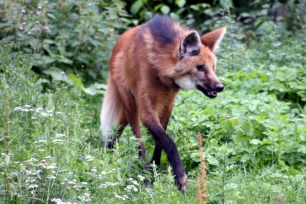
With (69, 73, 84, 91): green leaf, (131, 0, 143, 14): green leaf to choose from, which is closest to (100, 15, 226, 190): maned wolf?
(69, 73, 84, 91): green leaf

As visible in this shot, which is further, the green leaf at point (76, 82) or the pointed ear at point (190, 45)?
the green leaf at point (76, 82)

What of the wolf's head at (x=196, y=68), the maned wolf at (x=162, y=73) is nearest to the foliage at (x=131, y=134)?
the maned wolf at (x=162, y=73)

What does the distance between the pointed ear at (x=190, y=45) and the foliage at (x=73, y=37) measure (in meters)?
2.39

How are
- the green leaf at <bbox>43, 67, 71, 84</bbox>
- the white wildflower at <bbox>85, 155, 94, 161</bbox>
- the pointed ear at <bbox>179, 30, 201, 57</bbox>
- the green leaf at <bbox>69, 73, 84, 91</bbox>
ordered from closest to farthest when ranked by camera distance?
1. the white wildflower at <bbox>85, 155, 94, 161</bbox>
2. the pointed ear at <bbox>179, 30, 201, 57</bbox>
3. the green leaf at <bbox>69, 73, 84, 91</bbox>
4. the green leaf at <bbox>43, 67, 71, 84</bbox>

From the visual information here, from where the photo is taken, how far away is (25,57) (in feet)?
18.0

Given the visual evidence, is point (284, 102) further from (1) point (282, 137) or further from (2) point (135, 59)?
(2) point (135, 59)

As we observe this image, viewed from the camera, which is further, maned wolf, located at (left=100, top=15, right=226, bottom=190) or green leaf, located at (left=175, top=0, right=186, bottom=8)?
green leaf, located at (left=175, top=0, right=186, bottom=8)

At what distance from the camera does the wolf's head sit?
4363 mm

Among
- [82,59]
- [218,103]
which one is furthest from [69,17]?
[218,103]

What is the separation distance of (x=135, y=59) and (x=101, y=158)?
0.91m

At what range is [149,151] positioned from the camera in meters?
5.08

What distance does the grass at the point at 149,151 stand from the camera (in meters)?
3.46

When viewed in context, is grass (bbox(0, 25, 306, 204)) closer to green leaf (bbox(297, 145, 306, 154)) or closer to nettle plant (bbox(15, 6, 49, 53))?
green leaf (bbox(297, 145, 306, 154))

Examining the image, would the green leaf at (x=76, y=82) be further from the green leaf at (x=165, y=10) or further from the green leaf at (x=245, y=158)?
the green leaf at (x=245, y=158)
